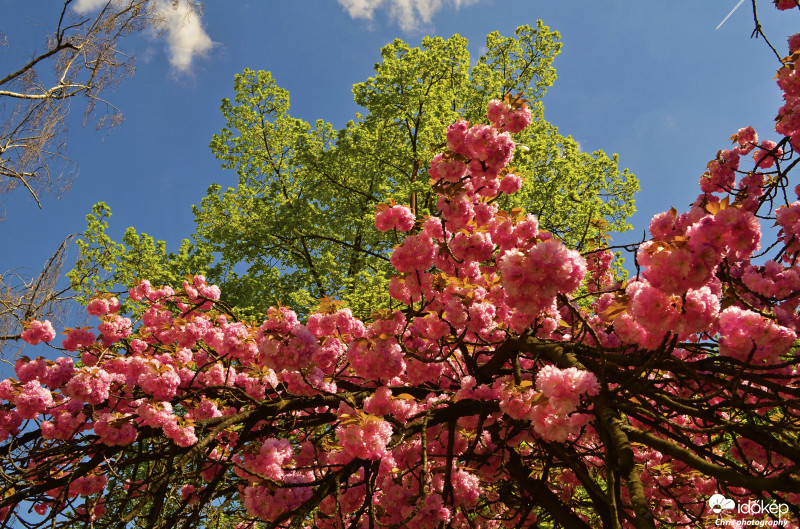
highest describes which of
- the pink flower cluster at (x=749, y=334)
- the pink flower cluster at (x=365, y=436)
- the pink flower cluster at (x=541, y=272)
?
the pink flower cluster at (x=541, y=272)

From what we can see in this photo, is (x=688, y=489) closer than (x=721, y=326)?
No

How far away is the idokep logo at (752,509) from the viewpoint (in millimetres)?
2777

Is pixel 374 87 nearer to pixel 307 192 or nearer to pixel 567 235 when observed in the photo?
pixel 307 192

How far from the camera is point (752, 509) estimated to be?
3.48 meters

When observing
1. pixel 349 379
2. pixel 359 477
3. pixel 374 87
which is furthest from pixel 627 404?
pixel 374 87

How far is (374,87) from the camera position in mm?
11352

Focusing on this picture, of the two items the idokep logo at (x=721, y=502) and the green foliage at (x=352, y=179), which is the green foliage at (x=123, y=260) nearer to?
the green foliage at (x=352, y=179)

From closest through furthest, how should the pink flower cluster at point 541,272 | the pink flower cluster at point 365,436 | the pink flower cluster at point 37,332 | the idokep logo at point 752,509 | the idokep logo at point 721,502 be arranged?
the pink flower cluster at point 541,272 < the pink flower cluster at point 365,436 < the idokep logo at point 752,509 < the idokep logo at point 721,502 < the pink flower cluster at point 37,332

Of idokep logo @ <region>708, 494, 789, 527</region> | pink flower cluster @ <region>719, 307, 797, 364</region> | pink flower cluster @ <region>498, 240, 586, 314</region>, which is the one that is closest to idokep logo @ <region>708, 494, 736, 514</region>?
idokep logo @ <region>708, 494, 789, 527</region>

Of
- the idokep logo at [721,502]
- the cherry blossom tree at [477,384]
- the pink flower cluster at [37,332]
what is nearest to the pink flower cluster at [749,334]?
the cherry blossom tree at [477,384]

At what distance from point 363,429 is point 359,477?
5.52 ft

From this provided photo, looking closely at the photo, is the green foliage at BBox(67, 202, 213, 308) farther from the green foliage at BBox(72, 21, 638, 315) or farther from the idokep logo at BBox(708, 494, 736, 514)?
the idokep logo at BBox(708, 494, 736, 514)

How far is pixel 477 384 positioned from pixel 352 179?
858 cm

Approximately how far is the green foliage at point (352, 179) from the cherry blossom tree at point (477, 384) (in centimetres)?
535
